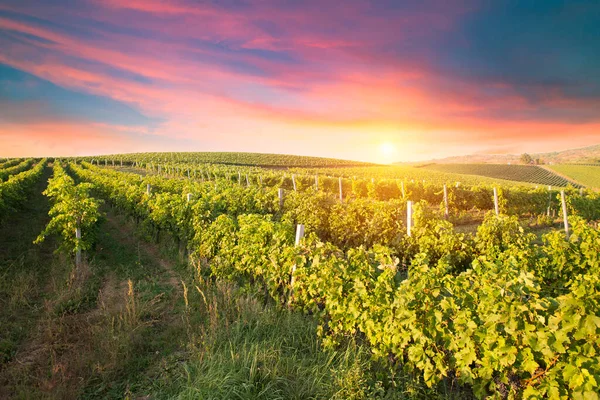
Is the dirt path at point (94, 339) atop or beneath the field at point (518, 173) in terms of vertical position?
beneath

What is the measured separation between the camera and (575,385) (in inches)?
120

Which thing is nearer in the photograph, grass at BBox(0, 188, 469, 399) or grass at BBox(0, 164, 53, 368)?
grass at BBox(0, 188, 469, 399)

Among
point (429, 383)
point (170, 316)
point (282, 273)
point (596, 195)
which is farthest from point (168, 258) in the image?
point (596, 195)

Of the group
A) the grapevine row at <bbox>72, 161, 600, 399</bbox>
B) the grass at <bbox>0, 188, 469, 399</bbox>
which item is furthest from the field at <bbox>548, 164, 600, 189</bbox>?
the grass at <bbox>0, 188, 469, 399</bbox>

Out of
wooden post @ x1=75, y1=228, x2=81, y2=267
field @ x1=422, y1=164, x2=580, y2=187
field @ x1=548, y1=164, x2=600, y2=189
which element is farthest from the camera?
field @ x1=422, y1=164, x2=580, y2=187

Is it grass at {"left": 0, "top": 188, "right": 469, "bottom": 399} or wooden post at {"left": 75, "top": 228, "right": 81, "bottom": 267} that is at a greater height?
wooden post at {"left": 75, "top": 228, "right": 81, "bottom": 267}

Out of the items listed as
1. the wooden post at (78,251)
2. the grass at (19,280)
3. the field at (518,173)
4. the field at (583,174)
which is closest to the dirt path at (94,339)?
the grass at (19,280)

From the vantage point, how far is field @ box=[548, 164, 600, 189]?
59.3 meters

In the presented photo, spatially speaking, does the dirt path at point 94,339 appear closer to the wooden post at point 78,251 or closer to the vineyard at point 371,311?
the vineyard at point 371,311

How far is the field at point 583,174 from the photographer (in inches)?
2335

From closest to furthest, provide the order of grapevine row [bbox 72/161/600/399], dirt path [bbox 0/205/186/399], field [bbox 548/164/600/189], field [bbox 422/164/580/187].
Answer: grapevine row [bbox 72/161/600/399] → dirt path [bbox 0/205/186/399] → field [bbox 548/164/600/189] → field [bbox 422/164/580/187]

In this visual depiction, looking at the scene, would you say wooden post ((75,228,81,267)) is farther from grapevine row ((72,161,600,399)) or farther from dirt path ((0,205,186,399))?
grapevine row ((72,161,600,399))

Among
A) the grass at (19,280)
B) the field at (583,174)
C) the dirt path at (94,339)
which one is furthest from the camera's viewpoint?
the field at (583,174)

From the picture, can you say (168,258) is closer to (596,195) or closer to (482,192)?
(482,192)
